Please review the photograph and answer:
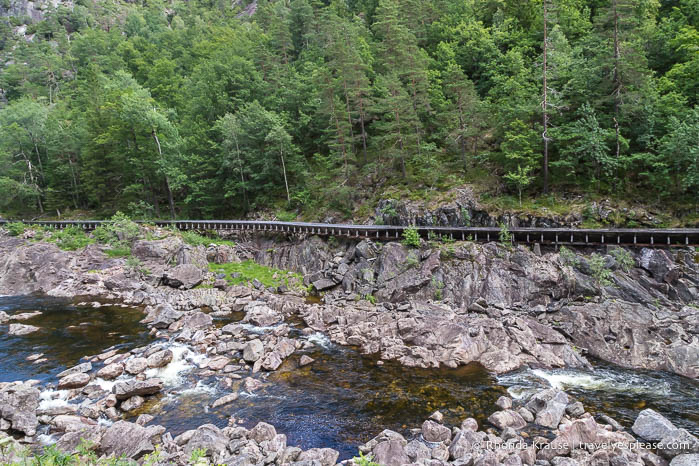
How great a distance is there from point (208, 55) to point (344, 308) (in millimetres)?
71788

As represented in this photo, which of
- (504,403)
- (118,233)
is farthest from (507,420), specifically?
(118,233)

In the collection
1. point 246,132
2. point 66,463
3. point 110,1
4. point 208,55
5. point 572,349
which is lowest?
point 572,349

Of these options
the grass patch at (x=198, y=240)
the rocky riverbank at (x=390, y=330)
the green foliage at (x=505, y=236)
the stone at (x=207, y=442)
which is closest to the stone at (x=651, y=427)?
the rocky riverbank at (x=390, y=330)

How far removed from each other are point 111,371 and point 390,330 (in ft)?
46.2

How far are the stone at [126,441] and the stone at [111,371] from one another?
16.6 ft

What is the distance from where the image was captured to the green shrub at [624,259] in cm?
2188

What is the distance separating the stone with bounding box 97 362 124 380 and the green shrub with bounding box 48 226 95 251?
91.6 feet

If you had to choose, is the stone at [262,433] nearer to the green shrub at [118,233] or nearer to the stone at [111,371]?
the stone at [111,371]

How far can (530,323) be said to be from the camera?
20031 mm

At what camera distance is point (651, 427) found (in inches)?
464

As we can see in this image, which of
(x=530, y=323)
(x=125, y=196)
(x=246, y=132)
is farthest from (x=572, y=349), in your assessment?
(x=125, y=196)

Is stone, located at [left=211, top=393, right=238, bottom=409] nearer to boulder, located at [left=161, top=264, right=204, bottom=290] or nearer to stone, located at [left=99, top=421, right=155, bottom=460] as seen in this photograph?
stone, located at [left=99, top=421, right=155, bottom=460]

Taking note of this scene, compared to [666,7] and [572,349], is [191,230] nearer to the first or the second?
[572,349]

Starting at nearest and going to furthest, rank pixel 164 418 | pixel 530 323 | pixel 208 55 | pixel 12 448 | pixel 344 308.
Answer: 1. pixel 12 448
2. pixel 164 418
3. pixel 530 323
4. pixel 344 308
5. pixel 208 55
